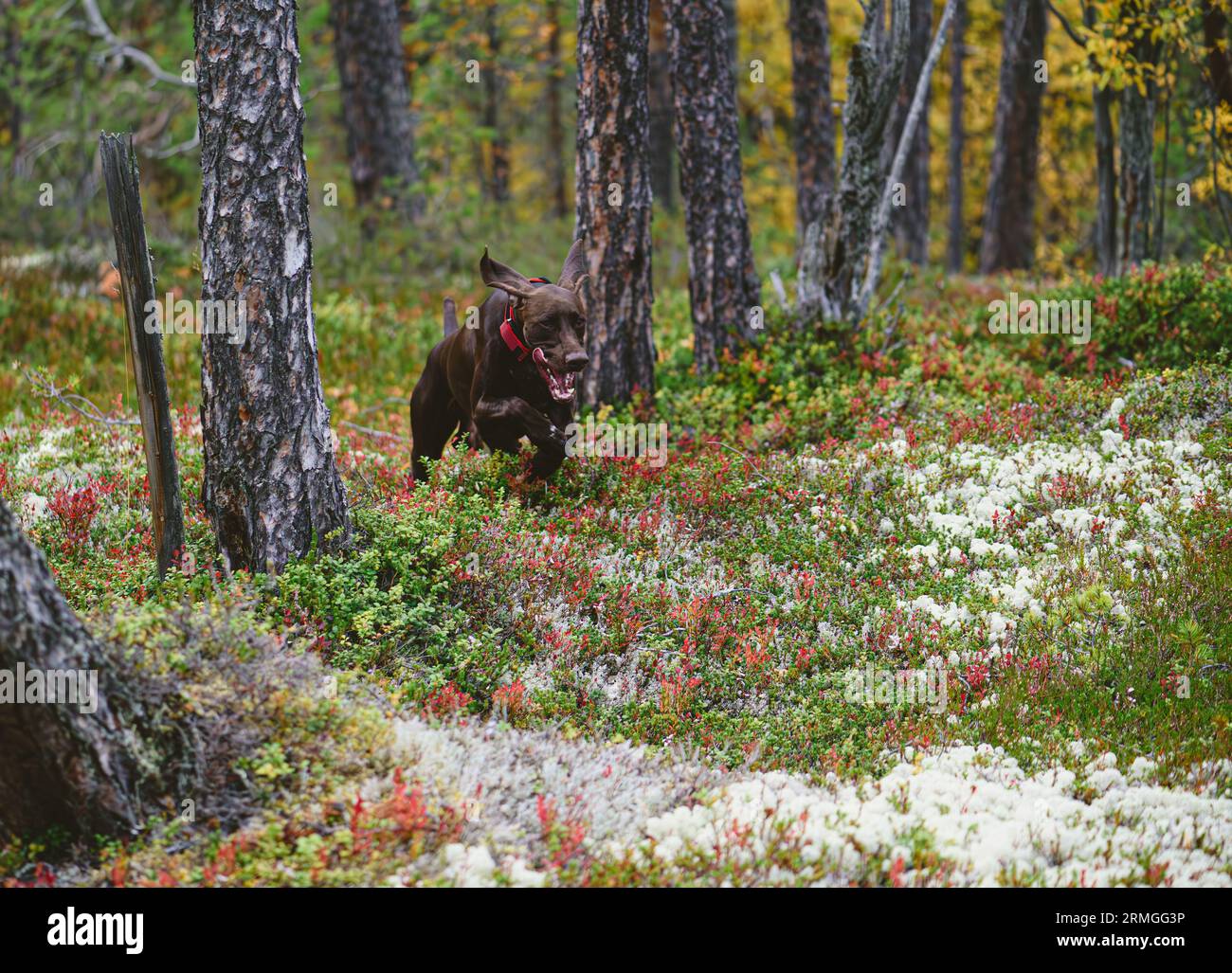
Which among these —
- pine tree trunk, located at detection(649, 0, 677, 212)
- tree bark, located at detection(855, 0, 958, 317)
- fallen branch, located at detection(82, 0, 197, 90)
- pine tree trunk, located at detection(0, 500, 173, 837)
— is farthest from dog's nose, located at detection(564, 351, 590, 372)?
fallen branch, located at detection(82, 0, 197, 90)

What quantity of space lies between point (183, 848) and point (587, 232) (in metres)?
7.47

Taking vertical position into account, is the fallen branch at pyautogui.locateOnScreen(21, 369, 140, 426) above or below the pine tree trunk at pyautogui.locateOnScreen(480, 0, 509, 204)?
below

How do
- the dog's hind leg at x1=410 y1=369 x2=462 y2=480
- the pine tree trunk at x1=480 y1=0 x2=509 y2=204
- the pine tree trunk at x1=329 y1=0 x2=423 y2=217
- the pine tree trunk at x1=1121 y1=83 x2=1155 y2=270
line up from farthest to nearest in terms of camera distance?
the pine tree trunk at x1=480 y1=0 x2=509 y2=204 < the pine tree trunk at x1=329 y1=0 x2=423 y2=217 < the pine tree trunk at x1=1121 y1=83 x2=1155 y2=270 < the dog's hind leg at x1=410 y1=369 x2=462 y2=480

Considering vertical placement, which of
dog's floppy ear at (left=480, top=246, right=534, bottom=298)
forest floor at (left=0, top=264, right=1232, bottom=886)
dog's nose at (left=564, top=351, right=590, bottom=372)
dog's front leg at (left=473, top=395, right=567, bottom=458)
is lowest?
forest floor at (left=0, top=264, right=1232, bottom=886)

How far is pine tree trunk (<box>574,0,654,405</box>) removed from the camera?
10328 mm

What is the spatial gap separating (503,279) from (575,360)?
94 centimetres

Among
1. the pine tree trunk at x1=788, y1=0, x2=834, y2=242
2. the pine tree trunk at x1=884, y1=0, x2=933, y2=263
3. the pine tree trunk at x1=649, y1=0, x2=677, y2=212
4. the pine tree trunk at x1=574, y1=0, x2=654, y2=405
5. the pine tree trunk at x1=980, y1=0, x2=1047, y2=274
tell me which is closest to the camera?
the pine tree trunk at x1=574, y1=0, x2=654, y2=405

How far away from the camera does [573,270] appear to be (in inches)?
326

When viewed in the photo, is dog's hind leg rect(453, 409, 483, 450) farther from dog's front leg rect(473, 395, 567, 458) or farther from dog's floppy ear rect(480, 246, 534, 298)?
dog's floppy ear rect(480, 246, 534, 298)

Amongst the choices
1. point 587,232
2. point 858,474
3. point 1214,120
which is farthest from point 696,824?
point 1214,120

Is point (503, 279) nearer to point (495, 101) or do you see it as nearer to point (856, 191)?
point (856, 191)

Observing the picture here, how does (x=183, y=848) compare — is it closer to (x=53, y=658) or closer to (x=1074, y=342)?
(x=53, y=658)

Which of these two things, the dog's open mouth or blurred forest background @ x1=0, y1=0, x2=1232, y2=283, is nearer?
the dog's open mouth
